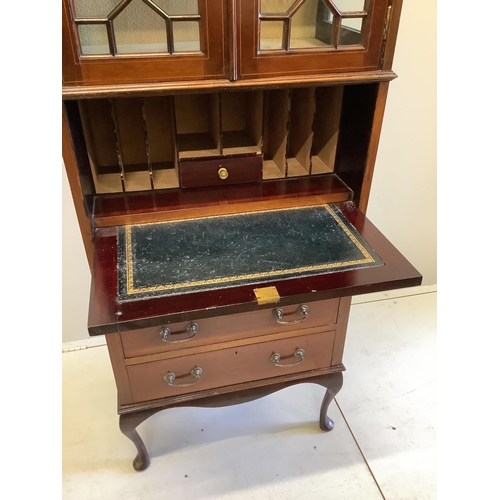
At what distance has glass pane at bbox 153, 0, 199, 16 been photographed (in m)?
0.89

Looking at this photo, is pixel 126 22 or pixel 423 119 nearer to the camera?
pixel 126 22

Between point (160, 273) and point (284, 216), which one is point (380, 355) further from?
point (160, 273)

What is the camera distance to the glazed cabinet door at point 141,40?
0.87 m

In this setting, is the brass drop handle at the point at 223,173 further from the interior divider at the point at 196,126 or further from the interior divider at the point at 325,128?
the interior divider at the point at 325,128

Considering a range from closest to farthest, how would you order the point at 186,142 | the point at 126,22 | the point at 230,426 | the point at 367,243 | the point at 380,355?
the point at 126,22 < the point at 367,243 < the point at 186,142 < the point at 230,426 < the point at 380,355

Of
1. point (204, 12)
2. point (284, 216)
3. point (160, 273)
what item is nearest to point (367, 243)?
point (284, 216)

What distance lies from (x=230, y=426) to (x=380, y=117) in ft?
3.47

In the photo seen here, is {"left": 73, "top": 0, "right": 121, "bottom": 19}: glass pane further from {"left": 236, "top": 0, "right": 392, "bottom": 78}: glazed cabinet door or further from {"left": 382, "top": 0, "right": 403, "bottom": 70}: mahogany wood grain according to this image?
{"left": 382, "top": 0, "right": 403, "bottom": 70}: mahogany wood grain

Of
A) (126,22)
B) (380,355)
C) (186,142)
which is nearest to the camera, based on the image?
(126,22)

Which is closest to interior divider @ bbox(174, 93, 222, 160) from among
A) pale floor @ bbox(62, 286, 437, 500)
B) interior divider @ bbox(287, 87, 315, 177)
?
interior divider @ bbox(287, 87, 315, 177)

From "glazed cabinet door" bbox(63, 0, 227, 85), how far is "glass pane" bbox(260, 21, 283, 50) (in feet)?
0.28

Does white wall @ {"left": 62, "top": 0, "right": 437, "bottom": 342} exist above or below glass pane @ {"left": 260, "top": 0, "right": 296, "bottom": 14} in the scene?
below

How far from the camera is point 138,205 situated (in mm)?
1166

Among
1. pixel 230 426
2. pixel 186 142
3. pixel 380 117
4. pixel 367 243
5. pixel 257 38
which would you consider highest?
pixel 257 38
